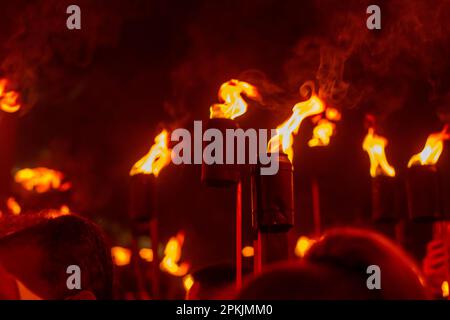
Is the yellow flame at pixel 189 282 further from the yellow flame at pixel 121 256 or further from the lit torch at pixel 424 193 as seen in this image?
the yellow flame at pixel 121 256

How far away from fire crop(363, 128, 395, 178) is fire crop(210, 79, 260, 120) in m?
0.93

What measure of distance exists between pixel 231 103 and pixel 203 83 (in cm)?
251

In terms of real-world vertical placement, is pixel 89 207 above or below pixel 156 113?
below

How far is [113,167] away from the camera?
21.7 ft

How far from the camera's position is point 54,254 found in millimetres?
2117

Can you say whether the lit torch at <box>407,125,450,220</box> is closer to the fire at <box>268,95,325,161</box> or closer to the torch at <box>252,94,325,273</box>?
the fire at <box>268,95,325,161</box>

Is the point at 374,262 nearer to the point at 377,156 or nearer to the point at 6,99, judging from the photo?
the point at 377,156

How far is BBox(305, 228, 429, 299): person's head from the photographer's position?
4.99 feet

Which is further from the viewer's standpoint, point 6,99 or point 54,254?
point 6,99

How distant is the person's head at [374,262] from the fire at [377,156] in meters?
2.14

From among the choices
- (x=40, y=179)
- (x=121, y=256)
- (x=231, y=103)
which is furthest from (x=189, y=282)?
(x=40, y=179)

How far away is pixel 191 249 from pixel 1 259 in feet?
14.1
